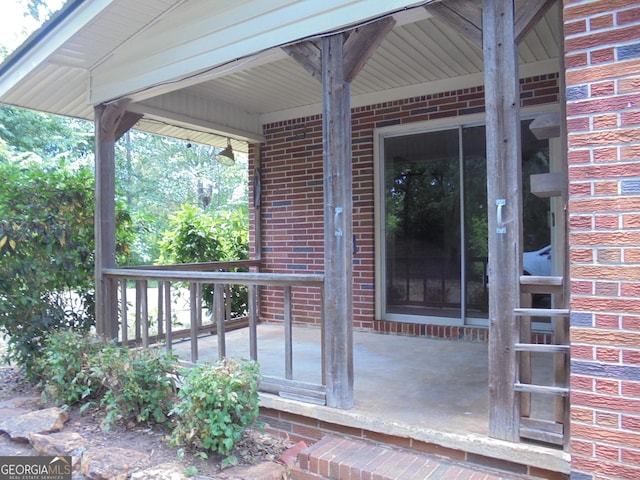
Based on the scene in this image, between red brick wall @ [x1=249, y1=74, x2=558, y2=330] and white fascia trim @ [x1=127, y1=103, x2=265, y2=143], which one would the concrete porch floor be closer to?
red brick wall @ [x1=249, y1=74, x2=558, y2=330]

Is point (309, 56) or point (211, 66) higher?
point (211, 66)

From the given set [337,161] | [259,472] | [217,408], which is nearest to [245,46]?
[337,161]

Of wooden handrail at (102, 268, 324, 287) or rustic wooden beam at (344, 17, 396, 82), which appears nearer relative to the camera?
rustic wooden beam at (344, 17, 396, 82)

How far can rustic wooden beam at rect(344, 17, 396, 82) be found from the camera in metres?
2.93

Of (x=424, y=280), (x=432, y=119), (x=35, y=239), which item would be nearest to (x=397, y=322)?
(x=424, y=280)

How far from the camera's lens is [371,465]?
2.59 meters

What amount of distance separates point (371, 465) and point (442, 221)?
9.80 ft

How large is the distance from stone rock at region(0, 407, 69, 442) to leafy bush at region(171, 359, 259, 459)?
1077 millimetres

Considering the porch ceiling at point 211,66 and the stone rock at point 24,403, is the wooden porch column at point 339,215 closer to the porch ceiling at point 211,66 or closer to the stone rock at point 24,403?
the porch ceiling at point 211,66

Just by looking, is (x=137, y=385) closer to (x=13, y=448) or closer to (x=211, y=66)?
(x=13, y=448)

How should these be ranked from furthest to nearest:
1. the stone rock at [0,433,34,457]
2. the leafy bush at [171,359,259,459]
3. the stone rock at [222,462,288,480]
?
1. the stone rock at [0,433,34,457]
2. the leafy bush at [171,359,259,459]
3. the stone rock at [222,462,288,480]

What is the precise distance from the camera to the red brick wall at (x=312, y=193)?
514 centimetres
